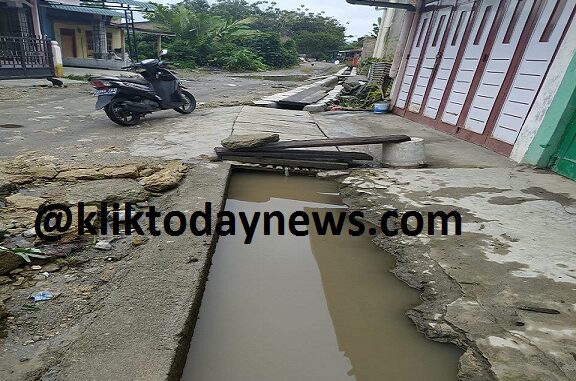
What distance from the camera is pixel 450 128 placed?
704cm

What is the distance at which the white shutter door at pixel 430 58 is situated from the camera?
310 inches

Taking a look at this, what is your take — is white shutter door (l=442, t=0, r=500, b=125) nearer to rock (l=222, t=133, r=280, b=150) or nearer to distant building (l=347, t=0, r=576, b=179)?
distant building (l=347, t=0, r=576, b=179)

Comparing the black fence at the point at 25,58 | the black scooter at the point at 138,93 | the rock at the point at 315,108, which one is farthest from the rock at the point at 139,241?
the black fence at the point at 25,58

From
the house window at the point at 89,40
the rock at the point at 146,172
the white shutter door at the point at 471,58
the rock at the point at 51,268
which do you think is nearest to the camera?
the rock at the point at 51,268

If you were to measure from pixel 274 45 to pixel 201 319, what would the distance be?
32202 mm

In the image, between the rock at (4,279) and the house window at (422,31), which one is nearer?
the rock at (4,279)

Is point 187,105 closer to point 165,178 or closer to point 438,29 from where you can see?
point 165,178

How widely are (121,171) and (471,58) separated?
6.07 meters

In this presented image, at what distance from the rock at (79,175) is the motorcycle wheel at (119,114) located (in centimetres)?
260

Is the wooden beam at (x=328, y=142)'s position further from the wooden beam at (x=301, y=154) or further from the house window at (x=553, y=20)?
the house window at (x=553, y=20)

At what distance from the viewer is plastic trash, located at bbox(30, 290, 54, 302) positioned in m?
2.01

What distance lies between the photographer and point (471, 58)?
6.73 m

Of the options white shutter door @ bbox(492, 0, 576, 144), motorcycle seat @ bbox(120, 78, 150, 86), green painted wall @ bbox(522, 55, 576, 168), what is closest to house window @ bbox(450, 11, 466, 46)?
white shutter door @ bbox(492, 0, 576, 144)

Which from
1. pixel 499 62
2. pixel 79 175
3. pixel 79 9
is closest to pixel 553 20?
pixel 499 62
